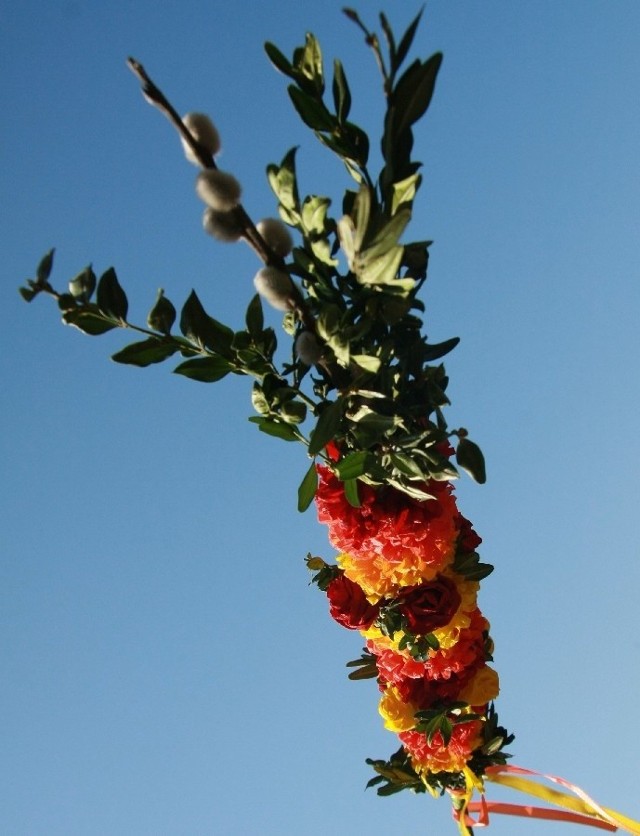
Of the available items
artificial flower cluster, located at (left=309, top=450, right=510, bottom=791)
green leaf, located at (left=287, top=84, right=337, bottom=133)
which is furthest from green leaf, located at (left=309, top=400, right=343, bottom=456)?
green leaf, located at (left=287, top=84, right=337, bottom=133)

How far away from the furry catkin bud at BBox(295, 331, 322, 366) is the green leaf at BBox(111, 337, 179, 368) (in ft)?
0.76

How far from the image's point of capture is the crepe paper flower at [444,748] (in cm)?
207

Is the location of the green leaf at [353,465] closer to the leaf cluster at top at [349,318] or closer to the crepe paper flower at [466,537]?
the leaf cluster at top at [349,318]

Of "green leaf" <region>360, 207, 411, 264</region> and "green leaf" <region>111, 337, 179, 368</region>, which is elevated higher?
"green leaf" <region>360, 207, 411, 264</region>

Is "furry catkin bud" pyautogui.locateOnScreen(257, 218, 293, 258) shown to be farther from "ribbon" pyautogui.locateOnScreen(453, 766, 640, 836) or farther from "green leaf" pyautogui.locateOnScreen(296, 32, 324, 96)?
"ribbon" pyautogui.locateOnScreen(453, 766, 640, 836)

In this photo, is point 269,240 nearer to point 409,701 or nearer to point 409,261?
point 409,261

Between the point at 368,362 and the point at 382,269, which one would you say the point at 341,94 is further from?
the point at 368,362

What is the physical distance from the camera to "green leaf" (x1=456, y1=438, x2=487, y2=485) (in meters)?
1.64

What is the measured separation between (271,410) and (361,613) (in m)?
0.56

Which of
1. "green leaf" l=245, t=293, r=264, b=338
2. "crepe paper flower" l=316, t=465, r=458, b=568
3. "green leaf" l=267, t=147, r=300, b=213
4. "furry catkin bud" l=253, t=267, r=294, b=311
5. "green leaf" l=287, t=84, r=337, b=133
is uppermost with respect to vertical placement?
"green leaf" l=287, t=84, r=337, b=133

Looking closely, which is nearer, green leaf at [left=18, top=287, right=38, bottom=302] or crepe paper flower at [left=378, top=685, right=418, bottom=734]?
green leaf at [left=18, top=287, right=38, bottom=302]

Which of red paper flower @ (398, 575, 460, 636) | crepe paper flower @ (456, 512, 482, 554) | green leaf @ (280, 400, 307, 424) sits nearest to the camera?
green leaf @ (280, 400, 307, 424)

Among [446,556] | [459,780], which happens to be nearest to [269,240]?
[446,556]

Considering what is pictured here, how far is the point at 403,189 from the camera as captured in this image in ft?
4.66
